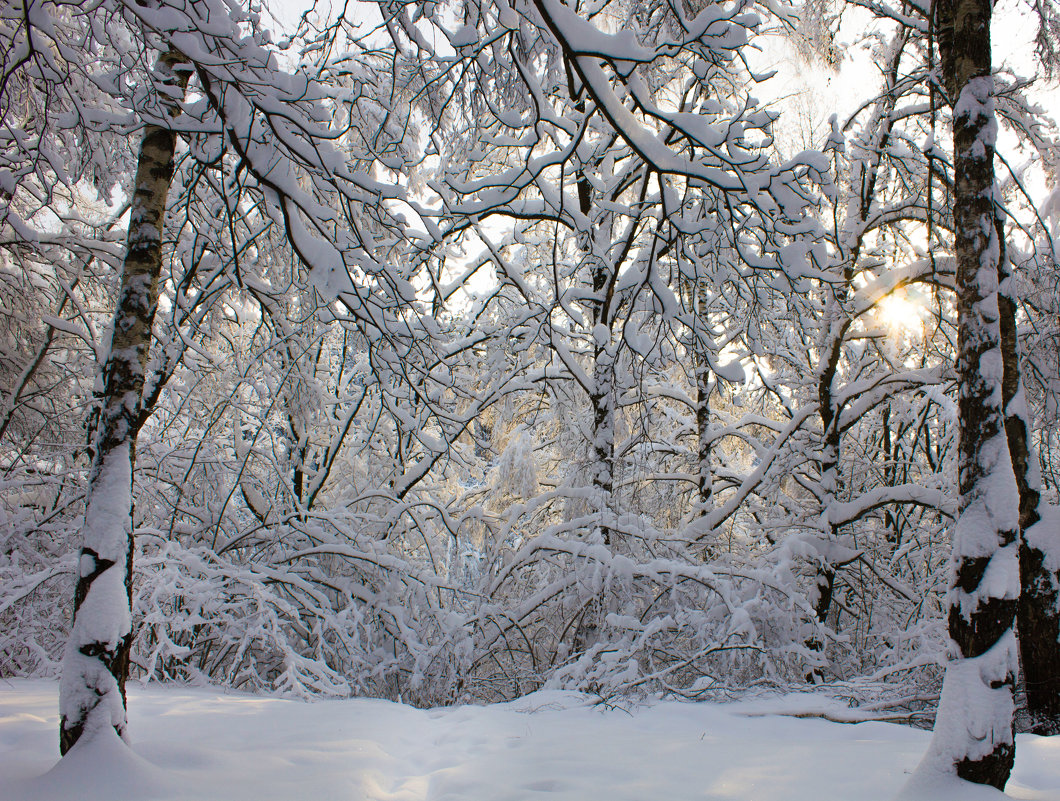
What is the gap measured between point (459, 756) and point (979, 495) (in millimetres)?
2788

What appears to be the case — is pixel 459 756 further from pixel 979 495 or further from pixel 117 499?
pixel 979 495

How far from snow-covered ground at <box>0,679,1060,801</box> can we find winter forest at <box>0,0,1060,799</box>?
0.31m

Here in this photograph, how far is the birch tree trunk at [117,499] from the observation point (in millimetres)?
2381

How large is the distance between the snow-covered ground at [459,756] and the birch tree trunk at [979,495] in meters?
0.22

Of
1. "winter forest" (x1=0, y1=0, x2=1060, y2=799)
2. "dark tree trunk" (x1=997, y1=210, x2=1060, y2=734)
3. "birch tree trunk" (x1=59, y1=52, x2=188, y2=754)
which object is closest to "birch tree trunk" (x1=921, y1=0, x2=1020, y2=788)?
"winter forest" (x1=0, y1=0, x2=1060, y2=799)

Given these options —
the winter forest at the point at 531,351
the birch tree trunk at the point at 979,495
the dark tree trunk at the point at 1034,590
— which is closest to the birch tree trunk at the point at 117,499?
the winter forest at the point at 531,351

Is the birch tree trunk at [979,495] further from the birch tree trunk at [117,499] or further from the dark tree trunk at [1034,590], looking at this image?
the birch tree trunk at [117,499]

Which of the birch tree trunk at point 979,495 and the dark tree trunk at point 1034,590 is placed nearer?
the birch tree trunk at point 979,495

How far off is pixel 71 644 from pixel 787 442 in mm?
6582

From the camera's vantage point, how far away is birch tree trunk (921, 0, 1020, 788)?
228 centimetres

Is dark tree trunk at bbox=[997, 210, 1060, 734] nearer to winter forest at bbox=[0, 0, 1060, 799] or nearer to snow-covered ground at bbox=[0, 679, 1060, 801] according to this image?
winter forest at bbox=[0, 0, 1060, 799]

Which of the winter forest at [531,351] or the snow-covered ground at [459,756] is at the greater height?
the winter forest at [531,351]

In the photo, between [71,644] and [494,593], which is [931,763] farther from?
[494,593]

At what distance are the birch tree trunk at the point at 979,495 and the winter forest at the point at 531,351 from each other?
1 centimetres
